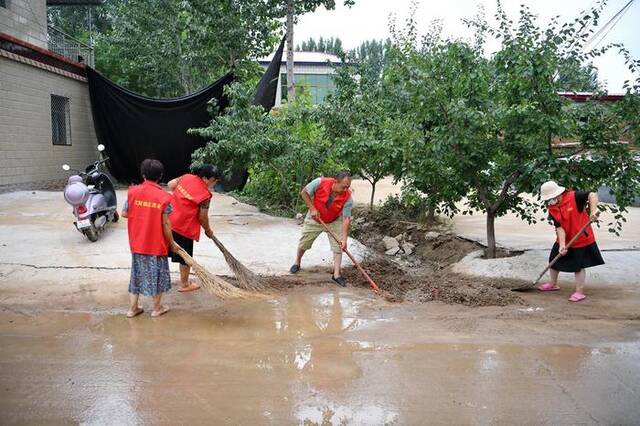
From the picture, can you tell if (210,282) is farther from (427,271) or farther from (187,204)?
(427,271)

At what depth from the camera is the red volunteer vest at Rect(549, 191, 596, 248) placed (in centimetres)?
571

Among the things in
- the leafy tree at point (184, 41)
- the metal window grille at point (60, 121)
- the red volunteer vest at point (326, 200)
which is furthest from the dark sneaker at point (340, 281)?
the metal window grille at point (60, 121)

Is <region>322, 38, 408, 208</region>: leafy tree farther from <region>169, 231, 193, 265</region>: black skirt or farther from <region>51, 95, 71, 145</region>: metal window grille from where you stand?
<region>51, 95, 71, 145</region>: metal window grille

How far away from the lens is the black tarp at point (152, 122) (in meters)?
12.5

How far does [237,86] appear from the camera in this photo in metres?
9.59

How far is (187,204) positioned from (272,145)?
4.01 metres

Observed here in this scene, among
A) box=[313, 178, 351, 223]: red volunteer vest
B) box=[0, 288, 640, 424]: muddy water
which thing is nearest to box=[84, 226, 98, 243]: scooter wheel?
box=[0, 288, 640, 424]: muddy water

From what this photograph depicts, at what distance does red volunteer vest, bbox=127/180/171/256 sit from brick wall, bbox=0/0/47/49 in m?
9.83

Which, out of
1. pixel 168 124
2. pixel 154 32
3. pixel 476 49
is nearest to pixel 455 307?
pixel 476 49

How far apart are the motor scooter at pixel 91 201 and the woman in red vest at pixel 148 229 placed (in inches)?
91.0

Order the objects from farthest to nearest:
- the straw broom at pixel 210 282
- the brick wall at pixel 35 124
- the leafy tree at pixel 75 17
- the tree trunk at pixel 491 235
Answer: the leafy tree at pixel 75 17, the brick wall at pixel 35 124, the tree trunk at pixel 491 235, the straw broom at pixel 210 282

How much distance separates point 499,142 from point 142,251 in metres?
4.25

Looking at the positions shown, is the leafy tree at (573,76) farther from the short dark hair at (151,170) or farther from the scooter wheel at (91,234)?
the scooter wheel at (91,234)

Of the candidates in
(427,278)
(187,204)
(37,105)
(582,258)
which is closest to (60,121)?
(37,105)
